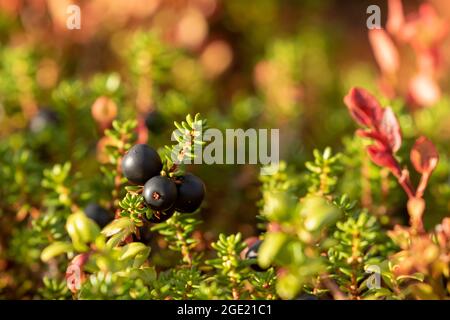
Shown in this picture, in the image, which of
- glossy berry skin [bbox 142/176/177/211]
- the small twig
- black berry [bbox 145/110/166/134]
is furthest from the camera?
black berry [bbox 145/110/166/134]

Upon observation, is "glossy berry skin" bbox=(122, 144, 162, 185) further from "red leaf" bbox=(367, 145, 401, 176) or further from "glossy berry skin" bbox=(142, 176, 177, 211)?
"red leaf" bbox=(367, 145, 401, 176)

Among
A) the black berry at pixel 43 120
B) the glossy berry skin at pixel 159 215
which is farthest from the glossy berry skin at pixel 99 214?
the black berry at pixel 43 120

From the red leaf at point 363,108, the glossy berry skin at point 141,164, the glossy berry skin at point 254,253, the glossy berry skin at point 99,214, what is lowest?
the glossy berry skin at point 254,253

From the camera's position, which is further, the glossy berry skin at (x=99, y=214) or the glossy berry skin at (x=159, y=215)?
the glossy berry skin at (x=99, y=214)

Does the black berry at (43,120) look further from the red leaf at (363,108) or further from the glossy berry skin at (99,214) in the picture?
the red leaf at (363,108)

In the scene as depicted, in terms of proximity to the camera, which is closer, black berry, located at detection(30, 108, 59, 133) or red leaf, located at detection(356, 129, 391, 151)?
→ red leaf, located at detection(356, 129, 391, 151)

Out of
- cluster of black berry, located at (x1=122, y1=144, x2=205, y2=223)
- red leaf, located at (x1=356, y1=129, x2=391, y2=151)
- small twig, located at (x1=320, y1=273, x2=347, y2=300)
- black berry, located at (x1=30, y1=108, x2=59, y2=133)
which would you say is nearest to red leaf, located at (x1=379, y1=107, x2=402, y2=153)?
red leaf, located at (x1=356, y1=129, x2=391, y2=151)
